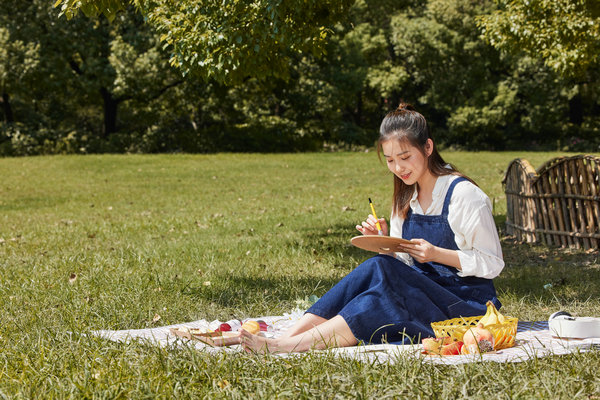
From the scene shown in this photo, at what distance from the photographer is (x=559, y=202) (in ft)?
25.1

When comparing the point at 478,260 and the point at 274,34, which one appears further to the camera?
the point at 274,34

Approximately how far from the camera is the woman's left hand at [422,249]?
3598 mm

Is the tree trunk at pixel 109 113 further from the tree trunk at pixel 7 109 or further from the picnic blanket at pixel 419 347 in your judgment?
the picnic blanket at pixel 419 347

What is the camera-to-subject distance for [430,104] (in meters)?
32.3

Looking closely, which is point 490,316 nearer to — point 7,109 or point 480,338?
point 480,338

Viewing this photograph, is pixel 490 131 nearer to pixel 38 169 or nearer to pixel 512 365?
pixel 38 169

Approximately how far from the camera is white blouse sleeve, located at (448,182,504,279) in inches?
145

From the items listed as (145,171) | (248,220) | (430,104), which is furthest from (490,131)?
(248,220)

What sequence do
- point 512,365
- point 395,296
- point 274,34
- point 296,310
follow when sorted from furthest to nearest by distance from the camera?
point 274,34
point 296,310
point 395,296
point 512,365

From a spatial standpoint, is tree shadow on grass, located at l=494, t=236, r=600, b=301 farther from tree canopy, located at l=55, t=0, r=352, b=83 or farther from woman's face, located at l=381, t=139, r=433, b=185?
tree canopy, located at l=55, t=0, r=352, b=83

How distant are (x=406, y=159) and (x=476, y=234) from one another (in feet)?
1.94

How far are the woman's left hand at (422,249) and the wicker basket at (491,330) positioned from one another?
1.20 ft

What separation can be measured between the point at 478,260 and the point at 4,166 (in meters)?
19.7

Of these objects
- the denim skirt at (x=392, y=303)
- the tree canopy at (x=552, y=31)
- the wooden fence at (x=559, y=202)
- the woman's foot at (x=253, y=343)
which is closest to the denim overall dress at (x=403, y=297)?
the denim skirt at (x=392, y=303)
